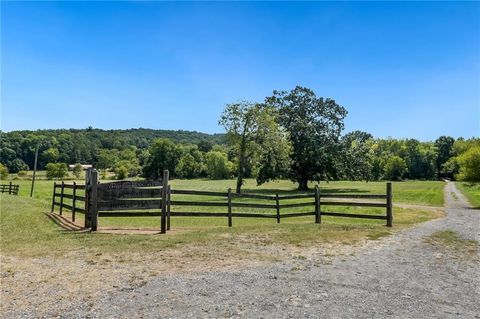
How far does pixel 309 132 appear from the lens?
46406mm

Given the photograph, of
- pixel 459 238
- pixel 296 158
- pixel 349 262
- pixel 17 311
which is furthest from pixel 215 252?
pixel 296 158

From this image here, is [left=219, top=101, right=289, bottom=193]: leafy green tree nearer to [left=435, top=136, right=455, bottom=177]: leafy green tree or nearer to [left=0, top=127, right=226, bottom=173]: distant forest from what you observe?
[left=0, top=127, right=226, bottom=173]: distant forest

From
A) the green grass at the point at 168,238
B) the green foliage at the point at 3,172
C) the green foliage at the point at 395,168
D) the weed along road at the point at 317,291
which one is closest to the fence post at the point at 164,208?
the green grass at the point at 168,238

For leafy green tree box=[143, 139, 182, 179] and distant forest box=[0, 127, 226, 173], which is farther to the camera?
leafy green tree box=[143, 139, 182, 179]

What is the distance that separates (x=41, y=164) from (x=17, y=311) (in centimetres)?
12428

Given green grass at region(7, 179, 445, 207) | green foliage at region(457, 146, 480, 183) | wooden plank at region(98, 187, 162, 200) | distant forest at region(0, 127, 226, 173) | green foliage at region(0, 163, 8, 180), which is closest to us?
wooden plank at region(98, 187, 162, 200)

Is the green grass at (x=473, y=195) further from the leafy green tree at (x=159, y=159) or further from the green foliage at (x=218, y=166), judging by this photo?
the leafy green tree at (x=159, y=159)

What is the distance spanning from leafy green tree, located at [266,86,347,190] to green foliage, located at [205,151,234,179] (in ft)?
201

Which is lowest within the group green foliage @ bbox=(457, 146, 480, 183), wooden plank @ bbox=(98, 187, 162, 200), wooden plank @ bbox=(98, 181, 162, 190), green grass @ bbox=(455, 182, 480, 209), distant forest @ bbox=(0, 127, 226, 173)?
green grass @ bbox=(455, 182, 480, 209)

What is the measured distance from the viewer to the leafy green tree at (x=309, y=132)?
149 feet

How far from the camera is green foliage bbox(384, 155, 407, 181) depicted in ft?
356

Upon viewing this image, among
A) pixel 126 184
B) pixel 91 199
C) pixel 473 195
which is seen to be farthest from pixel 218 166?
pixel 91 199

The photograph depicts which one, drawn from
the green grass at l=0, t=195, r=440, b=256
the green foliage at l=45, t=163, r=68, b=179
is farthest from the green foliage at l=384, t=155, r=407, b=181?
the green grass at l=0, t=195, r=440, b=256

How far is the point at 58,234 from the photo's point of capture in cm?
1093
